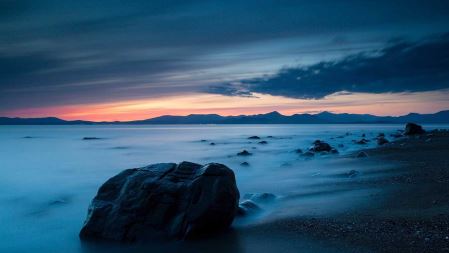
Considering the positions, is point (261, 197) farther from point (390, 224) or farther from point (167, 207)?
point (390, 224)

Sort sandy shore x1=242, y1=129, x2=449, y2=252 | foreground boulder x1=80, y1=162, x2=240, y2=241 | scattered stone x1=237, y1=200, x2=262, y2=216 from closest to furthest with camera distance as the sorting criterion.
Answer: sandy shore x1=242, y1=129, x2=449, y2=252 → foreground boulder x1=80, y1=162, x2=240, y2=241 → scattered stone x1=237, y1=200, x2=262, y2=216

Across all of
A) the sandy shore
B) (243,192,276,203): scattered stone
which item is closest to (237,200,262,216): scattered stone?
(243,192,276,203): scattered stone

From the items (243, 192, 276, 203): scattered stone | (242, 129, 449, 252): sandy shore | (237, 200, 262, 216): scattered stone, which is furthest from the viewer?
(243, 192, 276, 203): scattered stone

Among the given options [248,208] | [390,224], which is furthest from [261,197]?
[390,224]

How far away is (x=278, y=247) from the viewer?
6.46 meters

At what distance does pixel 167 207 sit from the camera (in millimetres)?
7500

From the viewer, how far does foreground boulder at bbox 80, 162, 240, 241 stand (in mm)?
7312

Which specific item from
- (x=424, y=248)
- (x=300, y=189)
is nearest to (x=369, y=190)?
(x=300, y=189)

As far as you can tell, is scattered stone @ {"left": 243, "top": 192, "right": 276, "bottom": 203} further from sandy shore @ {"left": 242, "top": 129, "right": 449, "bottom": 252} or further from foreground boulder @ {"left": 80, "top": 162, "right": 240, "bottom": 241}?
foreground boulder @ {"left": 80, "top": 162, "right": 240, "bottom": 241}

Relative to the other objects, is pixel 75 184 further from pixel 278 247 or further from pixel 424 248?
pixel 424 248

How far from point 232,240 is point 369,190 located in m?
5.33

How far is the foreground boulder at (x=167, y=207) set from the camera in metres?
7.31

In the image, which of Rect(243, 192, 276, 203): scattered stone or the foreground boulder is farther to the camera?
Rect(243, 192, 276, 203): scattered stone

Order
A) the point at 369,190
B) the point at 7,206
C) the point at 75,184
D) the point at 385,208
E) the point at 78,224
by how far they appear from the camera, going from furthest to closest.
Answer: the point at 75,184 < the point at 7,206 < the point at 369,190 < the point at 78,224 < the point at 385,208
